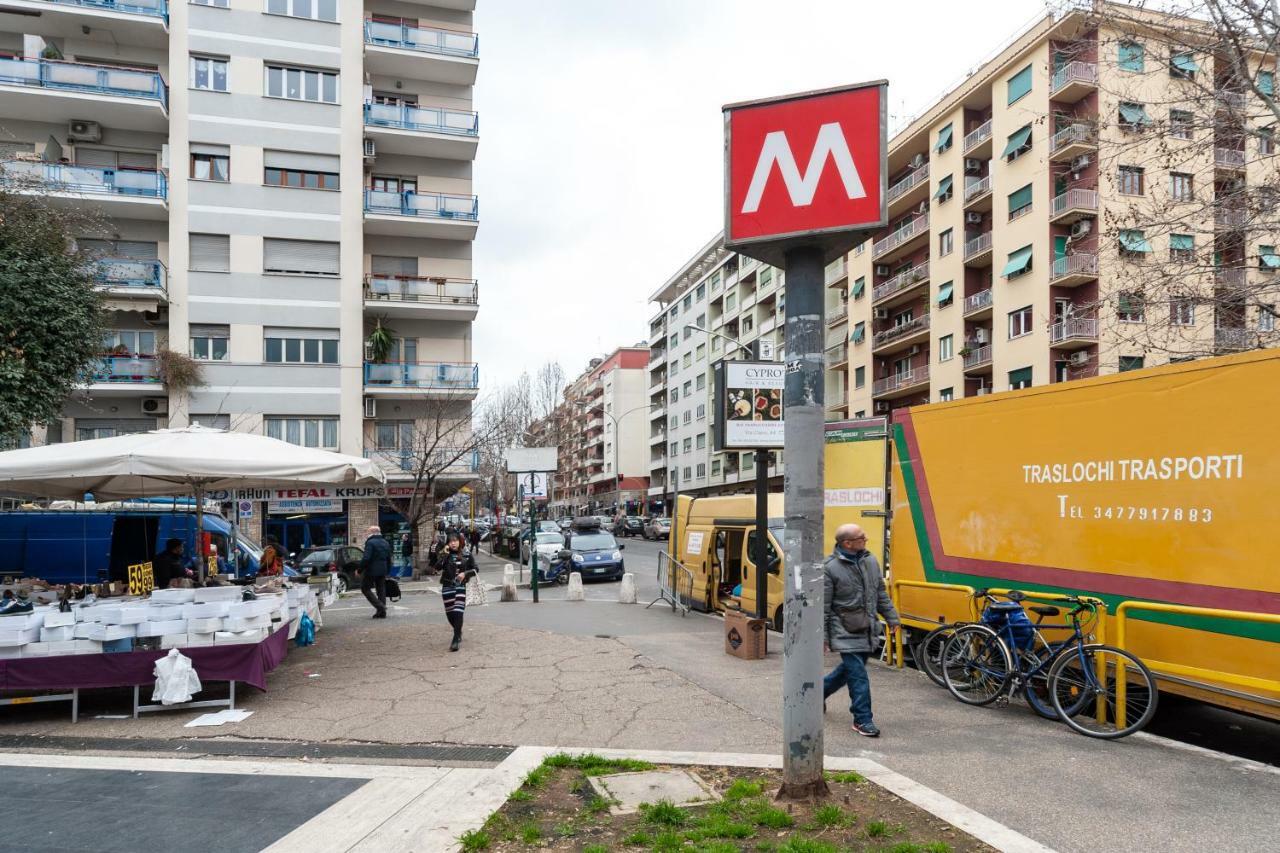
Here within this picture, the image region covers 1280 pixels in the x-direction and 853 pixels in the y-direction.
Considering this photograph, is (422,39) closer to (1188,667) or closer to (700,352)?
(1188,667)

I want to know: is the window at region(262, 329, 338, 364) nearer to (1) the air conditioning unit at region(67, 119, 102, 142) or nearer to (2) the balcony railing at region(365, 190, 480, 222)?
(2) the balcony railing at region(365, 190, 480, 222)

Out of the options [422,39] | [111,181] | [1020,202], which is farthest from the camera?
[1020,202]

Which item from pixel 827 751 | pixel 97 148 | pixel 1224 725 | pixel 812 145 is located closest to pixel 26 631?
pixel 827 751

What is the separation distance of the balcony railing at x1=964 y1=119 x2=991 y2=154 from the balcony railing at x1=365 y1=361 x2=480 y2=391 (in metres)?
25.5

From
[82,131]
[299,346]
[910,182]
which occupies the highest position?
[910,182]

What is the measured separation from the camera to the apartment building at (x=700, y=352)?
204 feet

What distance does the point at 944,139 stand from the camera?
42.9 meters

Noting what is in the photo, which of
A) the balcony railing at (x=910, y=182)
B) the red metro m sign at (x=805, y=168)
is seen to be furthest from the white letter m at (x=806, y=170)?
the balcony railing at (x=910, y=182)

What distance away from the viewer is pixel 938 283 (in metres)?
43.4

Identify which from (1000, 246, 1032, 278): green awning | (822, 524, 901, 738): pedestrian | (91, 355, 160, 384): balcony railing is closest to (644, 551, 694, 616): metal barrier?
(822, 524, 901, 738): pedestrian

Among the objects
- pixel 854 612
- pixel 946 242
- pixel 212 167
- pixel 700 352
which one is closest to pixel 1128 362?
pixel 854 612

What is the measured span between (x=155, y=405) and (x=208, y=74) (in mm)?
11858

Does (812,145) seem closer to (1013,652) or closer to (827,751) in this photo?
(827,751)

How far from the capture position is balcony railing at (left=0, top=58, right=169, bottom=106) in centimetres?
2853
